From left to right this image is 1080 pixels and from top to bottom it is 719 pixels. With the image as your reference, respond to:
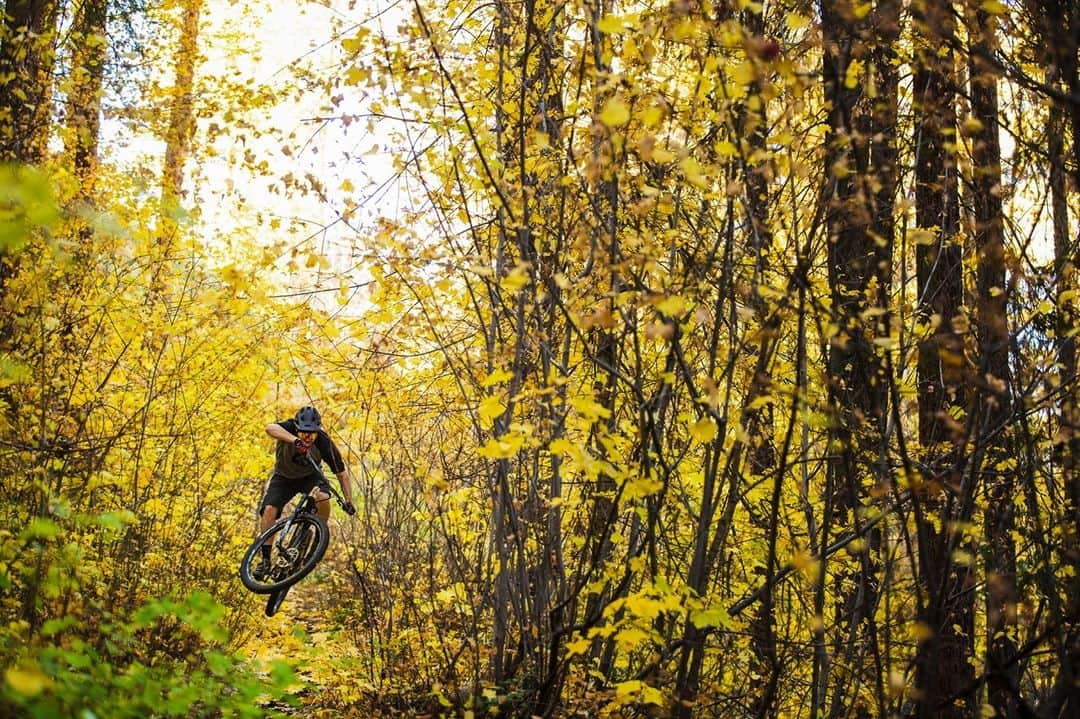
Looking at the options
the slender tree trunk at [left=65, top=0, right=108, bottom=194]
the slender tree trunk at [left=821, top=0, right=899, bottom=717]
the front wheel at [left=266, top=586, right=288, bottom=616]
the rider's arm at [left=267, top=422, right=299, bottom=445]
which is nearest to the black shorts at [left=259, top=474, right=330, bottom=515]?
the front wheel at [left=266, top=586, right=288, bottom=616]

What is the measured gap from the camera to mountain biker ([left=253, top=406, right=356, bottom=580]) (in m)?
7.35

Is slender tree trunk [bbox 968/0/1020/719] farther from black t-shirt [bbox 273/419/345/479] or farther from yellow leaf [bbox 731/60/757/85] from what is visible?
black t-shirt [bbox 273/419/345/479]

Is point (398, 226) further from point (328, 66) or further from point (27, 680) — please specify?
point (27, 680)

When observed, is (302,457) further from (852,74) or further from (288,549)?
(852,74)

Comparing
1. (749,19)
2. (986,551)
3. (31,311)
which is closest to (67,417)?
(31,311)

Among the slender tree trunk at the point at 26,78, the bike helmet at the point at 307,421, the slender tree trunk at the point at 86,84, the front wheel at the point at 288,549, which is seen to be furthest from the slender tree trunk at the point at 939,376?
the slender tree trunk at the point at 86,84

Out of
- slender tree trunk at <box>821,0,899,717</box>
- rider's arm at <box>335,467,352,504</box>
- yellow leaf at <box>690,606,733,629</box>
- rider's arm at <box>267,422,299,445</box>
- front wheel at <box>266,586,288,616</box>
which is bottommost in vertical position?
front wheel at <box>266,586,288,616</box>

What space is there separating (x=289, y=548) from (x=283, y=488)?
661 mm

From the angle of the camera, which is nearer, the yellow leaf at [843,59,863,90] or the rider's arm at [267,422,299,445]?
the yellow leaf at [843,59,863,90]

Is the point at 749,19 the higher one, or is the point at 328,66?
the point at 749,19

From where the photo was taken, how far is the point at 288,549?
7.82 m

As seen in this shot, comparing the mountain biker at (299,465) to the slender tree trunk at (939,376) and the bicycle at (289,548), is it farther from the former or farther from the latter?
the slender tree trunk at (939,376)

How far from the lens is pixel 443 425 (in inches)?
280

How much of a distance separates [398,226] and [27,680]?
143 inches
